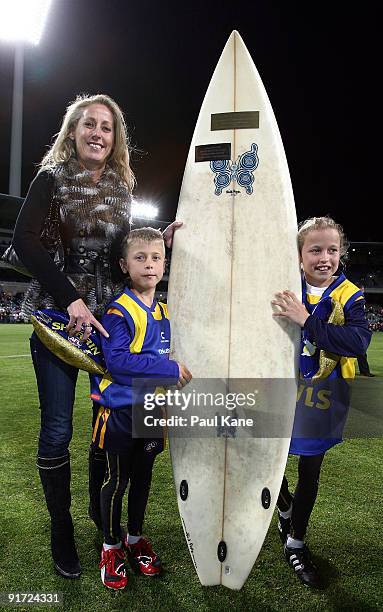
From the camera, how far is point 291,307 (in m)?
2.06

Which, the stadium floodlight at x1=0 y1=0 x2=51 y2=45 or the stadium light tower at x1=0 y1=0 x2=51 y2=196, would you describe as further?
the stadium light tower at x1=0 y1=0 x2=51 y2=196

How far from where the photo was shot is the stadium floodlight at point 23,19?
16.1 metres

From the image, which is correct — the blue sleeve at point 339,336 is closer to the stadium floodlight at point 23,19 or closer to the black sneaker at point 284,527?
the black sneaker at point 284,527

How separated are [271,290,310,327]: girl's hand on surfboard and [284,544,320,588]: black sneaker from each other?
A: 3.12 feet

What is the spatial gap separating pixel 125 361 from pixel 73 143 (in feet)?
3.04

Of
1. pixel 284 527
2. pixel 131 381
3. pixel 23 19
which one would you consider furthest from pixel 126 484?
pixel 23 19

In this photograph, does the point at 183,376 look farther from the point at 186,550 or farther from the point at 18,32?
the point at 18,32

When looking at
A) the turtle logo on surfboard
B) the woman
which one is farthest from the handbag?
the turtle logo on surfboard

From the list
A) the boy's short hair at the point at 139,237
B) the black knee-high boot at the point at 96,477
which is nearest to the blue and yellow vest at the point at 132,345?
the boy's short hair at the point at 139,237

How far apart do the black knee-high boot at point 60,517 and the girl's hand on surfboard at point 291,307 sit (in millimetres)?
1080

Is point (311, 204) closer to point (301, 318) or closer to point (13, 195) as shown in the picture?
point (13, 195)

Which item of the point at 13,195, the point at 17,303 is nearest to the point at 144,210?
the point at 17,303

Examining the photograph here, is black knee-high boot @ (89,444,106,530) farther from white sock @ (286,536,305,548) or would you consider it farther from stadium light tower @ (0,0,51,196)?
stadium light tower @ (0,0,51,196)

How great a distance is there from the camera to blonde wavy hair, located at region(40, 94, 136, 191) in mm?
2014
